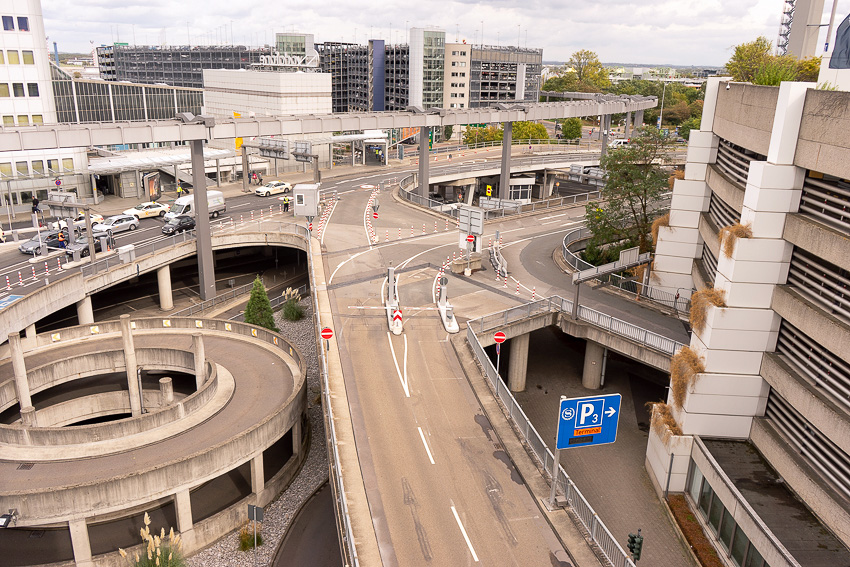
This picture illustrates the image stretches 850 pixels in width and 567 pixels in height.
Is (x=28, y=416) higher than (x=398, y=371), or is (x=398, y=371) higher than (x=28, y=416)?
(x=398, y=371)

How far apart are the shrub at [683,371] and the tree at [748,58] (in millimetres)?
12774

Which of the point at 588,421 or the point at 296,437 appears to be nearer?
the point at 588,421

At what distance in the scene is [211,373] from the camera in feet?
102

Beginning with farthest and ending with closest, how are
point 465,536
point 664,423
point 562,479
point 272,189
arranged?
1. point 272,189
2. point 664,423
3. point 562,479
4. point 465,536

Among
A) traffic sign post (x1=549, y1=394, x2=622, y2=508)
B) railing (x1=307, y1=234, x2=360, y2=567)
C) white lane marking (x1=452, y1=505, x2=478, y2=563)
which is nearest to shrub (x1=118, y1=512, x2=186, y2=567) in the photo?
railing (x1=307, y1=234, x2=360, y2=567)

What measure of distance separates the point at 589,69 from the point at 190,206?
136 meters

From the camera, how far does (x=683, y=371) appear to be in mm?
25922

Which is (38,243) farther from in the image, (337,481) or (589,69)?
(589,69)

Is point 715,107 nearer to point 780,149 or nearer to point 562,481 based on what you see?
point 780,149

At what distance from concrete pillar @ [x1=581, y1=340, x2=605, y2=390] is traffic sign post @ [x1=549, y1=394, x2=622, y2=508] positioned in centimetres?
1742

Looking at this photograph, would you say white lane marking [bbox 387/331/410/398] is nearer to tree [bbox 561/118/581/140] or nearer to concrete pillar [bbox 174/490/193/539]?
concrete pillar [bbox 174/490/193/539]

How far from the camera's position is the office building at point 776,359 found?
2033 centimetres

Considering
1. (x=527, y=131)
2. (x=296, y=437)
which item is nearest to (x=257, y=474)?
(x=296, y=437)

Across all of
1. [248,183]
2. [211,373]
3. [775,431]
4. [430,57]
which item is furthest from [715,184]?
[430,57]
